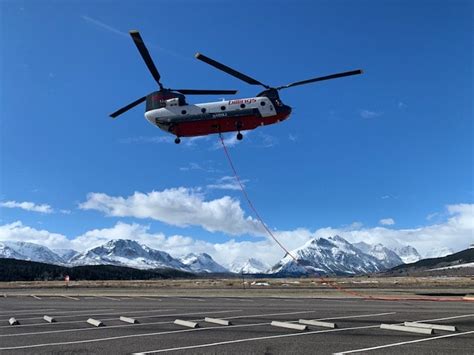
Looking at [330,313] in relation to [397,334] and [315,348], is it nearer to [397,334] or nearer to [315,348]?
[397,334]

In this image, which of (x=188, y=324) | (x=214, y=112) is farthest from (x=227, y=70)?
(x=188, y=324)

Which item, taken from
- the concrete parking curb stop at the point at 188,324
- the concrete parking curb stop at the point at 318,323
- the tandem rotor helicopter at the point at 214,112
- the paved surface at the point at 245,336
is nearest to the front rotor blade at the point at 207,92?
the tandem rotor helicopter at the point at 214,112

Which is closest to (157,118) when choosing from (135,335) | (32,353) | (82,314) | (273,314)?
(82,314)

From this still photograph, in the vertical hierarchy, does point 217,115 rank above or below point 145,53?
below

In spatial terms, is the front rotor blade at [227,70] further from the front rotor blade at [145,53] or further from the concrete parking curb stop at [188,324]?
the concrete parking curb stop at [188,324]

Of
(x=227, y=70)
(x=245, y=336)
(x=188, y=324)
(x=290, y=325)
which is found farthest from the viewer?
(x=227, y=70)

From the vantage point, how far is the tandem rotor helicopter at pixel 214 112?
29062mm

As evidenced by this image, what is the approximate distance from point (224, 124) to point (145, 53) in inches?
246

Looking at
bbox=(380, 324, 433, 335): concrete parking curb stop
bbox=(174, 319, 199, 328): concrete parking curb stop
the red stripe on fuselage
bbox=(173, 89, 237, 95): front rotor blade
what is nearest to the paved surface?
bbox=(380, 324, 433, 335): concrete parking curb stop

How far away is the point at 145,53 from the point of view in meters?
27.3

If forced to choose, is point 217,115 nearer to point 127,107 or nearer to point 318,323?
point 127,107

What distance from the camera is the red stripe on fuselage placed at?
29.3 metres

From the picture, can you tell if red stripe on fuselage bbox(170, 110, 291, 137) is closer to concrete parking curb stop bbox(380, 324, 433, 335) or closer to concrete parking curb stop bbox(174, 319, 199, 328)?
concrete parking curb stop bbox(174, 319, 199, 328)

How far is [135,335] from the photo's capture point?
16.6 metres
